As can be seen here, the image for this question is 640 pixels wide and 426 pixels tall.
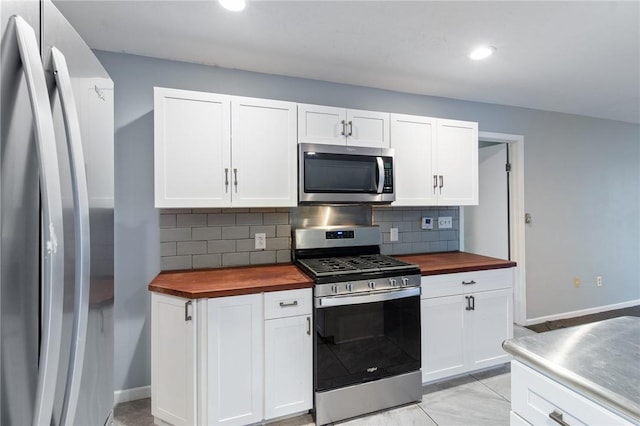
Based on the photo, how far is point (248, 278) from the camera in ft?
6.23

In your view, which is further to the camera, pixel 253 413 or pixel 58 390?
pixel 253 413

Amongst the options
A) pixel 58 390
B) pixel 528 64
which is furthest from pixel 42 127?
pixel 528 64

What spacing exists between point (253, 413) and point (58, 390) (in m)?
1.35

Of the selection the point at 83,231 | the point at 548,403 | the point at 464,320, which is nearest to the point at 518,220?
the point at 464,320

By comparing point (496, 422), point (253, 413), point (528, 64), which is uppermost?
point (528, 64)

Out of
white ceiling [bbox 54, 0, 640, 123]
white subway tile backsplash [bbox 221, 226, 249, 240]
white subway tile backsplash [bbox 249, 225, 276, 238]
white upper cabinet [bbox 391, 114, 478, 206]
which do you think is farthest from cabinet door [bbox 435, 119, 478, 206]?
white subway tile backsplash [bbox 221, 226, 249, 240]

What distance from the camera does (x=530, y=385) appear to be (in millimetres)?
914

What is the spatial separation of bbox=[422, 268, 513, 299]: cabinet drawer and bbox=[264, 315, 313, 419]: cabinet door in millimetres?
924

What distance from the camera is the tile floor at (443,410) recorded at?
188 cm

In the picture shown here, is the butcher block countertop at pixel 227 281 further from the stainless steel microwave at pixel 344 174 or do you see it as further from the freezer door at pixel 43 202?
the freezer door at pixel 43 202

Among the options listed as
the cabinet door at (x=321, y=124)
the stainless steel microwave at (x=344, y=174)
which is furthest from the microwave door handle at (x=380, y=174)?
the cabinet door at (x=321, y=124)

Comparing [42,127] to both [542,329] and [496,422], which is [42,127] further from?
[542,329]

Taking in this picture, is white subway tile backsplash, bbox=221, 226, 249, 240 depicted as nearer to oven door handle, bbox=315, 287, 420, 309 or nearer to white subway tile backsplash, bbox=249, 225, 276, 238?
white subway tile backsplash, bbox=249, 225, 276, 238

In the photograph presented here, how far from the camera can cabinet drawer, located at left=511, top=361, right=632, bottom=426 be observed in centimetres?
75
